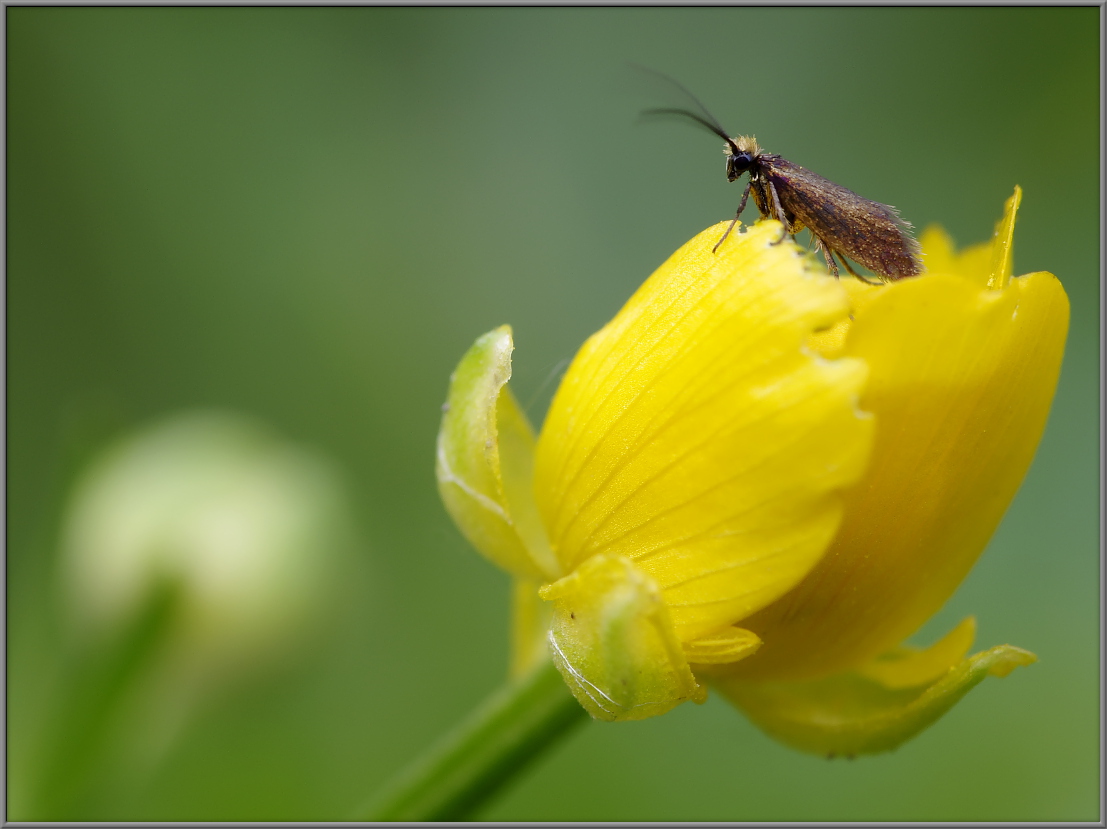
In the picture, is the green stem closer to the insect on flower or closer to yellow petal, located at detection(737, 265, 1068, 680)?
yellow petal, located at detection(737, 265, 1068, 680)

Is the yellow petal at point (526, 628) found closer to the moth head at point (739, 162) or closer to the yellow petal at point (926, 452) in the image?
the yellow petal at point (926, 452)

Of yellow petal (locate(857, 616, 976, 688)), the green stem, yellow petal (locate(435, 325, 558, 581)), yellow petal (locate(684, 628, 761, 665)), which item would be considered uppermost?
yellow petal (locate(435, 325, 558, 581))

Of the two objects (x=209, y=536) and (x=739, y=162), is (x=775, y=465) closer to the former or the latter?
(x=739, y=162)

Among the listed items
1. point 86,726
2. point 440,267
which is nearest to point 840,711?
point 86,726

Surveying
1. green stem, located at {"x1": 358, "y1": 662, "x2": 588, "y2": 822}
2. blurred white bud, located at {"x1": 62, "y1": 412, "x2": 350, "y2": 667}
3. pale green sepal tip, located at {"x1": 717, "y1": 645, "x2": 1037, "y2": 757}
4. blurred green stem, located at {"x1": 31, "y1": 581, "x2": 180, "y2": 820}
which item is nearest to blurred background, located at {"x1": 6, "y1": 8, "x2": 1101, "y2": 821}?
blurred white bud, located at {"x1": 62, "y1": 412, "x2": 350, "y2": 667}

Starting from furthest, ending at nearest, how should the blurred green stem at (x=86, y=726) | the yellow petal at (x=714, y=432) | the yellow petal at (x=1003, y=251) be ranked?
the blurred green stem at (x=86, y=726) → the yellow petal at (x=1003, y=251) → the yellow petal at (x=714, y=432)

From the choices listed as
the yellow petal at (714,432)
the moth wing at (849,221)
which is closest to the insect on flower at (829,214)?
the moth wing at (849,221)
